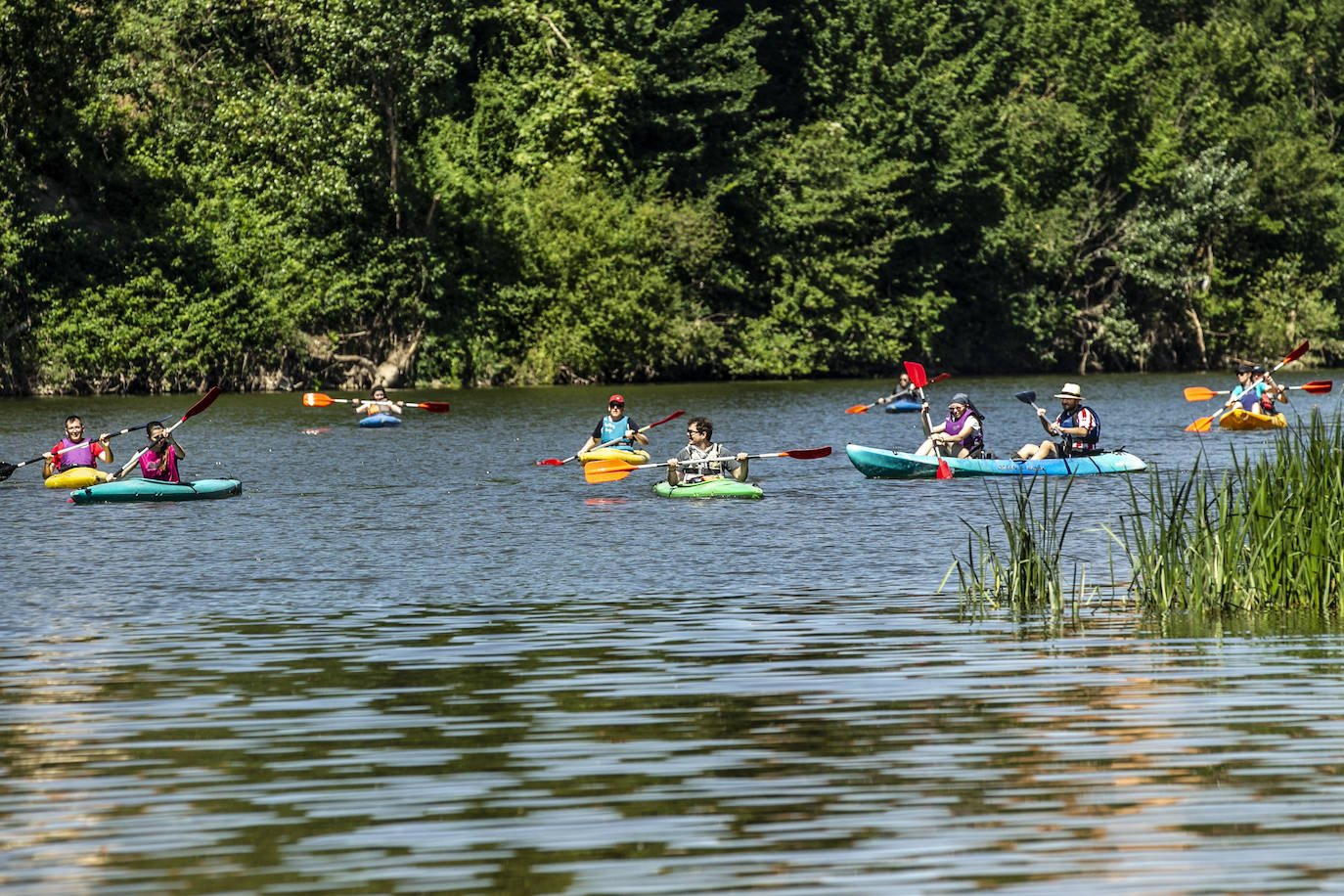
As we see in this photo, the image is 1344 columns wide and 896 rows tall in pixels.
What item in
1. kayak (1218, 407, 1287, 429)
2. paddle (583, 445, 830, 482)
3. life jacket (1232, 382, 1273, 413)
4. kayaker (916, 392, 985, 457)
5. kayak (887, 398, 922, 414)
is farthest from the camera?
kayak (887, 398, 922, 414)

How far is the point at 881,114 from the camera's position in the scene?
7481cm

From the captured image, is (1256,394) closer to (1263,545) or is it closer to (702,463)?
(702,463)

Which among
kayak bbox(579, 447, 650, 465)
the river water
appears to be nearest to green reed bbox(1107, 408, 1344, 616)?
the river water

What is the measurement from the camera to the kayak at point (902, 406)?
4822 cm

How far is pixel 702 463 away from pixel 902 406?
2446cm

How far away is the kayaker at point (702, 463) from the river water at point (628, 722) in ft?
12.1

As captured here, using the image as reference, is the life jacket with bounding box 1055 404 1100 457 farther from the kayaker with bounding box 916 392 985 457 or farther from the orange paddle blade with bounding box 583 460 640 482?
the orange paddle blade with bounding box 583 460 640 482

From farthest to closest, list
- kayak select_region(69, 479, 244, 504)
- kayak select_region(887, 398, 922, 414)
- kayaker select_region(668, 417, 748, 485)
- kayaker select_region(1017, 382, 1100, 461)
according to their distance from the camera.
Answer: kayak select_region(887, 398, 922, 414) → kayaker select_region(1017, 382, 1100, 461) → kayaker select_region(668, 417, 748, 485) → kayak select_region(69, 479, 244, 504)

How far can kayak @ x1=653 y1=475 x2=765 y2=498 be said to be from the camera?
24.1m

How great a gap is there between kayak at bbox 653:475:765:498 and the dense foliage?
33.8m

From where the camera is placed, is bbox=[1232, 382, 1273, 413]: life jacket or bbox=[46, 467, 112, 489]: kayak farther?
bbox=[1232, 382, 1273, 413]: life jacket

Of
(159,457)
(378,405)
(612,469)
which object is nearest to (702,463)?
(612,469)

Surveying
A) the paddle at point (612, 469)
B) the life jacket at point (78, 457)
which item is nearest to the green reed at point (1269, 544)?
the paddle at point (612, 469)

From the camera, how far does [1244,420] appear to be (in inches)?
1447
